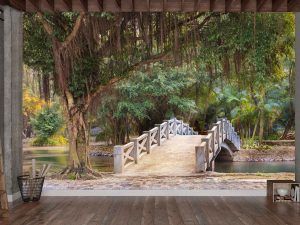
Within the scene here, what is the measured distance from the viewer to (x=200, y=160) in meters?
7.12

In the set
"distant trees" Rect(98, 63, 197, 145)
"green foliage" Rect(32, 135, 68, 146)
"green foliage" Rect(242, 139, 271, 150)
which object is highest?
"distant trees" Rect(98, 63, 197, 145)

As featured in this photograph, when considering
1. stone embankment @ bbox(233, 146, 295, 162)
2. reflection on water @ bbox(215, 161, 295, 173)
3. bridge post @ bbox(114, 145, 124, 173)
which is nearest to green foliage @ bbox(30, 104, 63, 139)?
bridge post @ bbox(114, 145, 124, 173)

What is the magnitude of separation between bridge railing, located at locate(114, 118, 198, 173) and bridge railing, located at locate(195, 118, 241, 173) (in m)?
0.34

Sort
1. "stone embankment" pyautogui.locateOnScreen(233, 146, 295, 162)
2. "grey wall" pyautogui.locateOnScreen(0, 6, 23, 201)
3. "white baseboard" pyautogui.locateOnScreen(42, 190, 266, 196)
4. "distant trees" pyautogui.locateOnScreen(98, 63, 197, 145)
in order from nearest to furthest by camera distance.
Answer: "grey wall" pyautogui.locateOnScreen(0, 6, 23, 201), "white baseboard" pyautogui.locateOnScreen(42, 190, 266, 196), "stone embankment" pyautogui.locateOnScreen(233, 146, 295, 162), "distant trees" pyautogui.locateOnScreen(98, 63, 197, 145)

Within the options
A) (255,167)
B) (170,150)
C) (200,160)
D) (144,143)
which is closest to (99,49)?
(144,143)

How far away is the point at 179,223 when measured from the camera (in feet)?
13.0

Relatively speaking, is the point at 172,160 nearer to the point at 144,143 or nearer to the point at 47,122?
the point at 144,143

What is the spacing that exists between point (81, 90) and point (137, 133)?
1147mm

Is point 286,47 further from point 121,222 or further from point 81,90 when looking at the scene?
point 121,222

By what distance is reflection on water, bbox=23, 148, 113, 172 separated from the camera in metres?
6.28

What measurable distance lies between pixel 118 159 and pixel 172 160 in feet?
2.73

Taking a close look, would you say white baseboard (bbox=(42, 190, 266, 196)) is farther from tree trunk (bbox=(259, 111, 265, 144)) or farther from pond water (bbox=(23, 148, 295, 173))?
tree trunk (bbox=(259, 111, 265, 144))

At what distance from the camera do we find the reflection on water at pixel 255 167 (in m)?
6.59

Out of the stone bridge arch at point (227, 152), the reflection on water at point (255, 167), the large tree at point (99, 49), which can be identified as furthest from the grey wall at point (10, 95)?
the stone bridge arch at point (227, 152)
